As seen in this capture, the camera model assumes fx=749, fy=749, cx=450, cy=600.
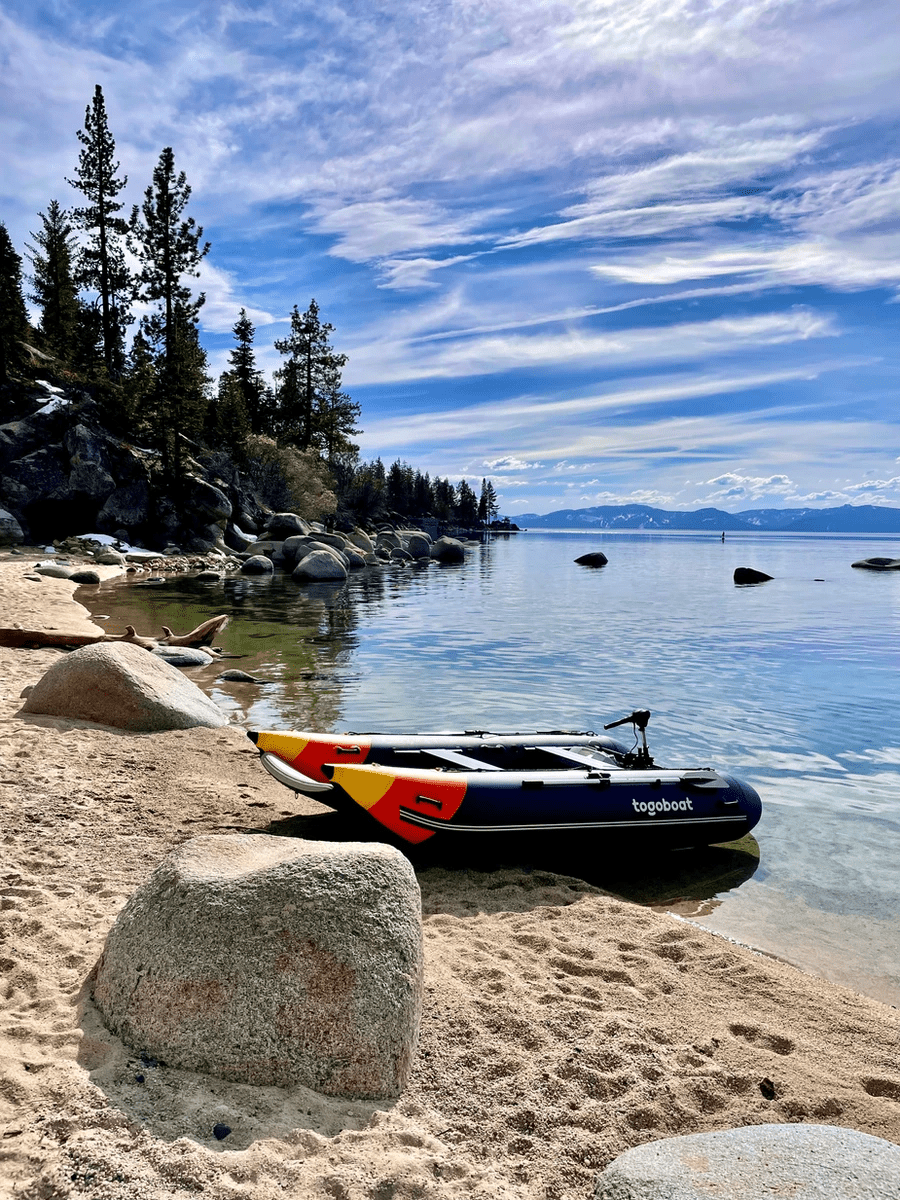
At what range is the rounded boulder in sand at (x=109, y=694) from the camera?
877 cm

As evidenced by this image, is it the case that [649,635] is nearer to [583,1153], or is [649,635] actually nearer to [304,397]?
[583,1153]

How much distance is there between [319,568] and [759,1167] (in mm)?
33869

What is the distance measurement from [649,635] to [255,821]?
1675cm

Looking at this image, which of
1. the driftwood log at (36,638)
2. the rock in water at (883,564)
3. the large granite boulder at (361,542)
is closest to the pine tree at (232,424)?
the large granite boulder at (361,542)

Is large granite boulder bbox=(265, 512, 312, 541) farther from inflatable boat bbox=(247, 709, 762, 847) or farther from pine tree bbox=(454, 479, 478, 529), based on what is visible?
pine tree bbox=(454, 479, 478, 529)

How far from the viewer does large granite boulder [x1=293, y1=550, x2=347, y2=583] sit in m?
35.1

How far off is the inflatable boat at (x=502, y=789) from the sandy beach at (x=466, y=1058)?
52 centimetres

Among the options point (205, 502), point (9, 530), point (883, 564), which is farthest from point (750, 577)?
point (9, 530)

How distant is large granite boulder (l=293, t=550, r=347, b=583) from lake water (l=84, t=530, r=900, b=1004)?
77.9 inches

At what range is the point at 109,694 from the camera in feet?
29.1

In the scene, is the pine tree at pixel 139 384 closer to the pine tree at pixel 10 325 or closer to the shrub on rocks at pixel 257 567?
the pine tree at pixel 10 325

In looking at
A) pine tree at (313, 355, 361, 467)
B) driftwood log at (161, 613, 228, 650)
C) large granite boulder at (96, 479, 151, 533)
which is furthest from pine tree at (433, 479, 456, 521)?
driftwood log at (161, 613, 228, 650)

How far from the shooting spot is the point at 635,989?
4.52m

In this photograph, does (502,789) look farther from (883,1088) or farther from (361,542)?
(361,542)
